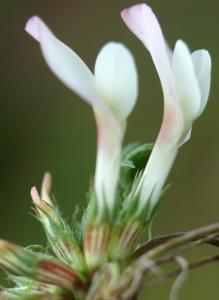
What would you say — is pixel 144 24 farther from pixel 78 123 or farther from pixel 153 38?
pixel 78 123

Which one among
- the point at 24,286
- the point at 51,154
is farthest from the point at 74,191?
the point at 24,286

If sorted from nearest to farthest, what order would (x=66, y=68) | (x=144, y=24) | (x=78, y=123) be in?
(x=66, y=68), (x=144, y=24), (x=78, y=123)

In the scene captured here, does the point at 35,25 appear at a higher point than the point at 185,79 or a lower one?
higher

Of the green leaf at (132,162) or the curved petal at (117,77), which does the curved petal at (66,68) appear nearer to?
the curved petal at (117,77)

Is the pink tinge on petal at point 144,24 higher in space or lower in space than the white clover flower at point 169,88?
higher

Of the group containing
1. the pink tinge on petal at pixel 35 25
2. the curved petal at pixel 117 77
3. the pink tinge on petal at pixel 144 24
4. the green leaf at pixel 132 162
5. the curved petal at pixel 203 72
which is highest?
the pink tinge on petal at pixel 35 25

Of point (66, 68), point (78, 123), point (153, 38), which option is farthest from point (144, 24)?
point (78, 123)

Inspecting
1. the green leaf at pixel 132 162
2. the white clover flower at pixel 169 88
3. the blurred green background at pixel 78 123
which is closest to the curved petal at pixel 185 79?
the white clover flower at pixel 169 88
